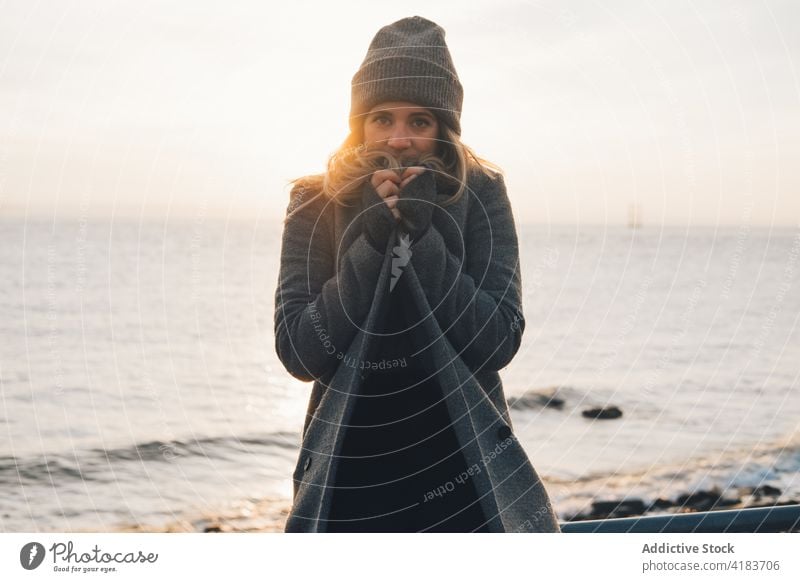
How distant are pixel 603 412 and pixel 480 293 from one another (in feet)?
24.9

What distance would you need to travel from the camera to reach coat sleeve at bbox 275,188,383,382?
199cm

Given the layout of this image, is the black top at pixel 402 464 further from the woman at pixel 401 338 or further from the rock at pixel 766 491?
the rock at pixel 766 491

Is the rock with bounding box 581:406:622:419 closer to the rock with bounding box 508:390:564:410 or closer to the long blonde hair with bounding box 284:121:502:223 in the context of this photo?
the rock with bounding box 508:390:564:410

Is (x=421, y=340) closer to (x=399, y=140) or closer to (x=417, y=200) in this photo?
(x=417, y=200)

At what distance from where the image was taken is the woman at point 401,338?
1.96 metres

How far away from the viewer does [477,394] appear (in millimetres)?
1987

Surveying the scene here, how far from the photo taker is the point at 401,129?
2.12 m

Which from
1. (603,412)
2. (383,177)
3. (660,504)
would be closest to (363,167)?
(383,177)
